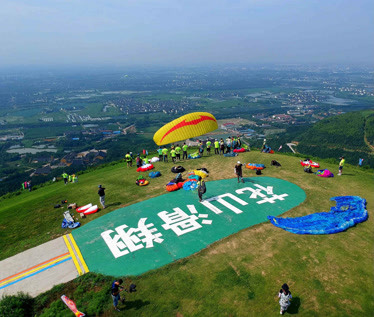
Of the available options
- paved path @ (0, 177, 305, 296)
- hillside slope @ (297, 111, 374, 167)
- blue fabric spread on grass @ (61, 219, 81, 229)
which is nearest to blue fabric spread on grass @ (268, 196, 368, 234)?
paved path @ (0, 177, 305, 296)

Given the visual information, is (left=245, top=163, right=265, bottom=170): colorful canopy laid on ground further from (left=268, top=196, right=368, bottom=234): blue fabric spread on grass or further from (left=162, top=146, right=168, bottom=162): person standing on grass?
(left=162, top=146, right=168, bottom=162): person standing on grass

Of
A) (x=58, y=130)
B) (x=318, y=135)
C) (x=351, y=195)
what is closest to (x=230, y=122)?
(x=318, y=135)

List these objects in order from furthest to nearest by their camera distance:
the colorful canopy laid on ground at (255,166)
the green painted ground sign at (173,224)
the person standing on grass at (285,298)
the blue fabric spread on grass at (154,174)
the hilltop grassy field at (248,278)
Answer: the colorful canopy laid on ground at (255,166)
the blue fabric spread on grass at (154,174)
the green painted ground sign at (173,224)
the hilltop grassy field at (248,278)
the person standing on grass at (285,298)

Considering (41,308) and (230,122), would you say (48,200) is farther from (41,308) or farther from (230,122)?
(230,122)

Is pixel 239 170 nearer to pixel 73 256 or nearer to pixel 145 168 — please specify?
pixel 145 168

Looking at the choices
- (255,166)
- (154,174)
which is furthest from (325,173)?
(154,174)

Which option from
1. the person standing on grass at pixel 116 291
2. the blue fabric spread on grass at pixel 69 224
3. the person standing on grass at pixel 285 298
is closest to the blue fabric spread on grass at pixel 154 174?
the blue fabric spread on grass at pixel 69 224

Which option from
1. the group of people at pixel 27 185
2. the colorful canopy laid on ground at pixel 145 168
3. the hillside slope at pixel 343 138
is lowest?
the hillside slope at pixel 343 138

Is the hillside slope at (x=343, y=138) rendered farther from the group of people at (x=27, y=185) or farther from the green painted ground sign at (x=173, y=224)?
the group of people at (x=27, y=185)
